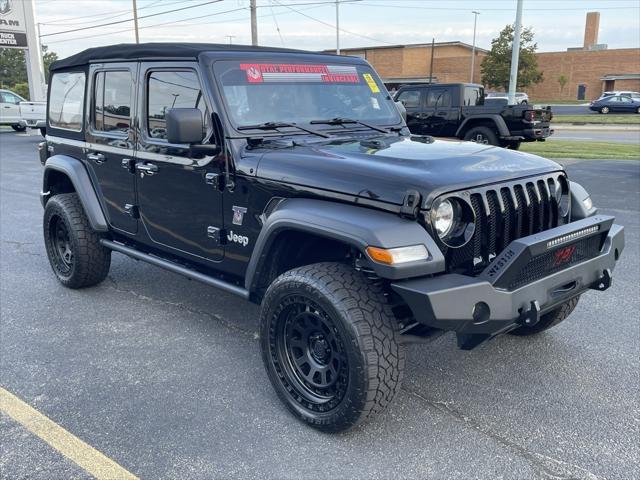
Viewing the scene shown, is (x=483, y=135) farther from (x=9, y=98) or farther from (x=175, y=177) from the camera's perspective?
(x=9, y=98)

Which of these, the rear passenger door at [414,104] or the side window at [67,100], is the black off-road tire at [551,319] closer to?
the side window at [67,100]

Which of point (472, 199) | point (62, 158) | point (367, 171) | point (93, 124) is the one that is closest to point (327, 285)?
Result: point (367, 171)

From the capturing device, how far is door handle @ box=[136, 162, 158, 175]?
3.99m

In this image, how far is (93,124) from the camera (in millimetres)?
4656

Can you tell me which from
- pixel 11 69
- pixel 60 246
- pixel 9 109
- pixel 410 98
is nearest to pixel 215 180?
pixel 60 246

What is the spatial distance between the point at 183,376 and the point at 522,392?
78.6 inches

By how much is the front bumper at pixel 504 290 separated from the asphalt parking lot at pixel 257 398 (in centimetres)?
55

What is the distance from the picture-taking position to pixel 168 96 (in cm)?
390

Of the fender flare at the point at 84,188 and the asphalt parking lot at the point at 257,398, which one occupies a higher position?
the fender flare at the point at 84,188

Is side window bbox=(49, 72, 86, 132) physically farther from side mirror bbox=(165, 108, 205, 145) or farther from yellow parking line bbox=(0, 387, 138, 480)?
yellow parking line bbox=(0, 387, 138, 480)

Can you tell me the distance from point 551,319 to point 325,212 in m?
1.94

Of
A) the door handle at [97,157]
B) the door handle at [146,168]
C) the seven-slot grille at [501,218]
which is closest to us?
the seven-slot grille at [501,218]

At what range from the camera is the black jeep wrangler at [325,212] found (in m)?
2.69

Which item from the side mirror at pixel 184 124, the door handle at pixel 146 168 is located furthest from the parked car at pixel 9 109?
the side mirror at pixel 184 124
